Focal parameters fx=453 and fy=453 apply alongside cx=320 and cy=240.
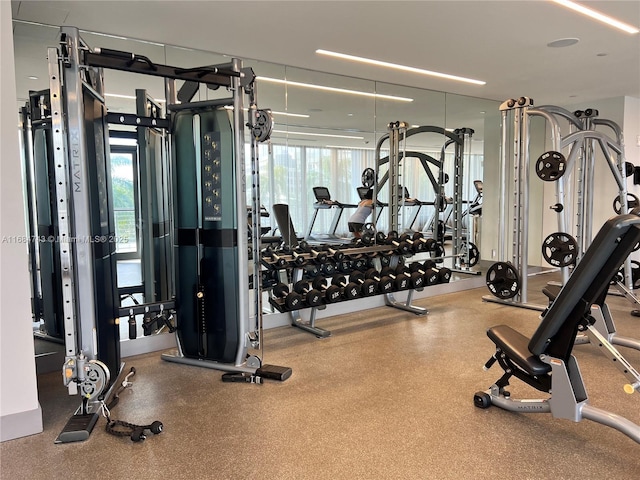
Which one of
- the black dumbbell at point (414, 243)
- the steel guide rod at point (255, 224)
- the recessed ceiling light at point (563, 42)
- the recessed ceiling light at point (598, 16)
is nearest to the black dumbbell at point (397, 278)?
the black dumbbell at point (414, 243)

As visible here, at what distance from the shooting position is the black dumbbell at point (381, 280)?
4.20 metres

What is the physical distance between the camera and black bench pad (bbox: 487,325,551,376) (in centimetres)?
214

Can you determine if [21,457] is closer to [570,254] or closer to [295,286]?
[295,286]

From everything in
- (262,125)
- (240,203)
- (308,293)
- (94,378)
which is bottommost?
(94,378)

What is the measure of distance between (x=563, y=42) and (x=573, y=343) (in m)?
2.90

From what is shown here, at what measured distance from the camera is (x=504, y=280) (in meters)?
4.64

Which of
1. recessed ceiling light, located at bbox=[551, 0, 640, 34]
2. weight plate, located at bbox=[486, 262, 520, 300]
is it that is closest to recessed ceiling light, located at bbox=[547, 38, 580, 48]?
recessed ceiling light, located at bbox=[551, 0, 640, 34]

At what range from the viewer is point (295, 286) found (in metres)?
3.88

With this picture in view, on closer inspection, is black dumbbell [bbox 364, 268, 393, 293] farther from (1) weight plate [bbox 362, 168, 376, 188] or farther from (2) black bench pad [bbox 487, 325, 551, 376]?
(2) black bench pad [bbox 487, 325, 551, 376]

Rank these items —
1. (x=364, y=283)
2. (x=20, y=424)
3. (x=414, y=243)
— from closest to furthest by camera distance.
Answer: (x=20, y=424)
(x=364, y=283)
(x=414, y=243)

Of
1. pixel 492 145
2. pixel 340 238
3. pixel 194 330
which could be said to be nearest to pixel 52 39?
pixel 194 330

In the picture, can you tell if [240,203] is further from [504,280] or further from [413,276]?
[504,280]

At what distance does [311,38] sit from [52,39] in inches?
75.5

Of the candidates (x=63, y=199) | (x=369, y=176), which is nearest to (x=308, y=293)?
Answer: (x=63, y=199)
